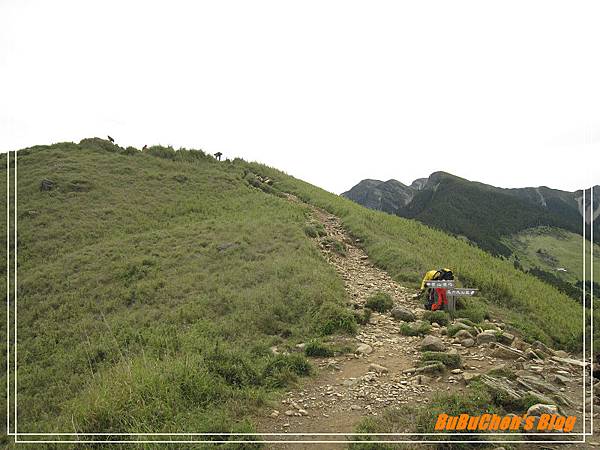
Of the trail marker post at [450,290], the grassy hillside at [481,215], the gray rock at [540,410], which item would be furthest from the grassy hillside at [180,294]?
the grassy hillside at [481,215]

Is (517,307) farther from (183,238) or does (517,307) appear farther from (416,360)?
(183,238)

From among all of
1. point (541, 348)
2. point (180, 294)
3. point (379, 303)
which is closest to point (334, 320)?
point (379, 303)

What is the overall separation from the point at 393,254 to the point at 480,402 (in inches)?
434

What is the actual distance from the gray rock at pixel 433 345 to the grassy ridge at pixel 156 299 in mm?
2618

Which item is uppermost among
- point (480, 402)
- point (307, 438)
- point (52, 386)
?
point (480, 402)

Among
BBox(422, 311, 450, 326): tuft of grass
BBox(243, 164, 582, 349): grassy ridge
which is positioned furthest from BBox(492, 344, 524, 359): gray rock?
BBox(243, 164, 582, 349): grassy ridge

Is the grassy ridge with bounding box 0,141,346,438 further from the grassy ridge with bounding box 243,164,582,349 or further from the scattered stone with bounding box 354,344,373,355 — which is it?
the grassy ridge with bounding box 243,164,582,349

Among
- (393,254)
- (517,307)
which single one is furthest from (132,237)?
(517,307)

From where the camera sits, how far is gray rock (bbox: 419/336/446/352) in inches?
314

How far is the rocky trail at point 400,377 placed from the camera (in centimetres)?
569

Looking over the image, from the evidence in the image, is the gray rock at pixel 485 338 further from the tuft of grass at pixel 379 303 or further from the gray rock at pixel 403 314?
the tuft of grass at pixel 379 303

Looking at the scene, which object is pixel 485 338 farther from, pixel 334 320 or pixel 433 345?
pixel 334 320

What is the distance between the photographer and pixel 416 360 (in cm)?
757

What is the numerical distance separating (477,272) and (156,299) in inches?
493
